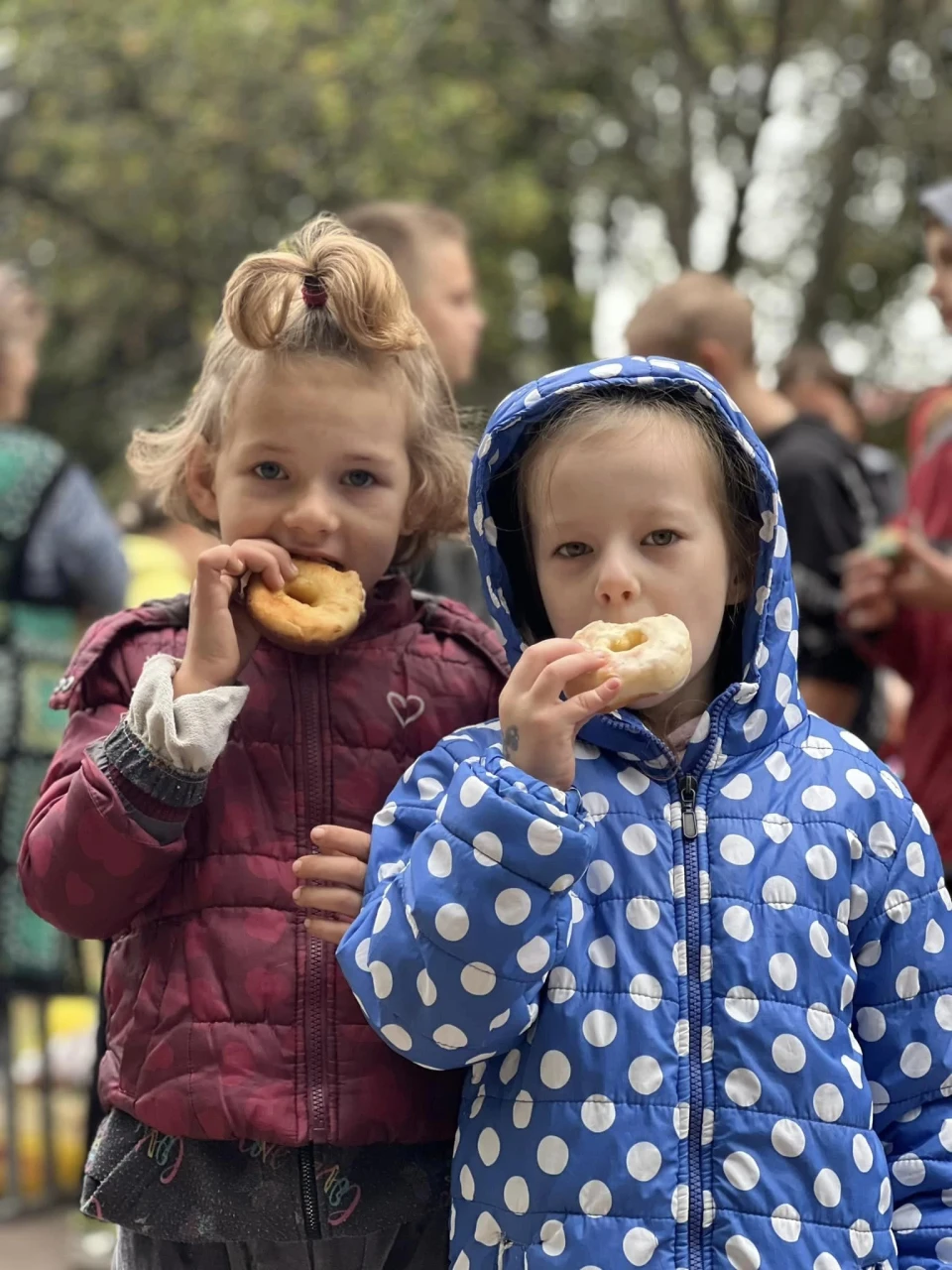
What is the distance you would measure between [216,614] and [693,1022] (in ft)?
2.57

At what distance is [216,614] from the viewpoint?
202cm

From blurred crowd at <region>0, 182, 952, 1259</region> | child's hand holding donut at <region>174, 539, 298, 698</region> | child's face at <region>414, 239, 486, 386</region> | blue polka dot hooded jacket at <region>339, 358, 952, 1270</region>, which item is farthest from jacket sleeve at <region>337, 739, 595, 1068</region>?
child's face at <region>414, 239, 486, 386</region>

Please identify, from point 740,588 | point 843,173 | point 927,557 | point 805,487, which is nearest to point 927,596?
point 927,557

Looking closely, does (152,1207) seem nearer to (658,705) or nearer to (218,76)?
(658,705)

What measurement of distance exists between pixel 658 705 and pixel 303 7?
31.9ft

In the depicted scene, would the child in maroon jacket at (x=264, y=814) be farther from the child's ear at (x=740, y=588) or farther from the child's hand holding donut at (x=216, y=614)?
the child's ear at (x=740, y=588)

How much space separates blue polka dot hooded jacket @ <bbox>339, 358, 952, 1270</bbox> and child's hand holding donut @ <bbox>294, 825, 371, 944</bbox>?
0.04 metres

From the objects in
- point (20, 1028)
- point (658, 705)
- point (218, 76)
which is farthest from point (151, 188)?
point (658, 705)

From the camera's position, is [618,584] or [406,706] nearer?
[618,584]

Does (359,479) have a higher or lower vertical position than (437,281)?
lower

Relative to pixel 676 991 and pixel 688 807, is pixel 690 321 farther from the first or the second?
pixel 676 991

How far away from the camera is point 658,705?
2.14m

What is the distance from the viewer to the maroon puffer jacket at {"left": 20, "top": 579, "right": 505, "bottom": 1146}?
196 centimetres

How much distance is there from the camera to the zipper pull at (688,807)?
1965 millimetres
